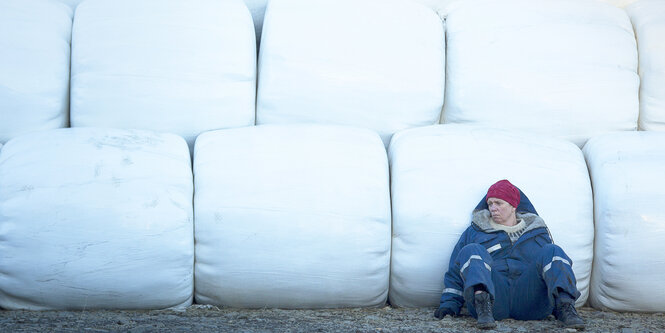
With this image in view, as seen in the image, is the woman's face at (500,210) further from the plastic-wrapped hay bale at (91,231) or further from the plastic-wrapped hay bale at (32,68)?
the plastic-wrapped hay bale at (32,68)

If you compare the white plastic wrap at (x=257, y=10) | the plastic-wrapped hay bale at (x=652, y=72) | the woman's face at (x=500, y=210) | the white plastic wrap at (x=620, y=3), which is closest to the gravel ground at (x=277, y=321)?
the woman's face at (x=500, y=210)

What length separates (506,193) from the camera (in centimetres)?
251

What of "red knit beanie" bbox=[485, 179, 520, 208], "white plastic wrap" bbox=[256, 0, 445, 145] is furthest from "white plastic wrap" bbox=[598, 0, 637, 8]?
"red knit beanie" bbox=[485, 179, 520, 208]

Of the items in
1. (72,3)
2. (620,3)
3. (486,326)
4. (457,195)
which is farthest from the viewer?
(620,3)

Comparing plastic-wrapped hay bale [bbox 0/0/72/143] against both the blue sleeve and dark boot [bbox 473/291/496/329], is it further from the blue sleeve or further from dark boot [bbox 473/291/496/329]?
dark boot [bbox 473/291/496/329]

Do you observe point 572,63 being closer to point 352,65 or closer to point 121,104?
point 352,65

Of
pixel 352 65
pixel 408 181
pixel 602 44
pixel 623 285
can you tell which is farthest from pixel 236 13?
pixel 623 285

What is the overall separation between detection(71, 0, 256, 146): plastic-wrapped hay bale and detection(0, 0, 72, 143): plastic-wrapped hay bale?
53 millimetres

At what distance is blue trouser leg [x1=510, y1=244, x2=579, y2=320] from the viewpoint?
2.35 metres

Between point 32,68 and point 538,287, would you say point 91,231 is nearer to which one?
point 32,68

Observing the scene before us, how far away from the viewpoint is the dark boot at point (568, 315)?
2.27m

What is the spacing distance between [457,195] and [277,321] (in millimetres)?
707

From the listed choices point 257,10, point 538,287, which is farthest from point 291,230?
point 257,10

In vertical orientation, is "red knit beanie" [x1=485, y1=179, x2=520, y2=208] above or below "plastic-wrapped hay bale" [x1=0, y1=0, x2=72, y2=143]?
below
